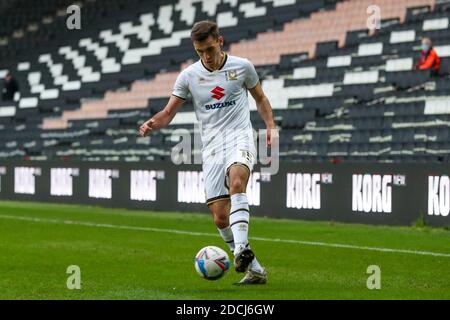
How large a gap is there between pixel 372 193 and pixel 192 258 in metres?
6.31

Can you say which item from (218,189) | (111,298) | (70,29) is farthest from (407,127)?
(70,29)

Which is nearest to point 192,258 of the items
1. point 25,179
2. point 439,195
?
point 439,195

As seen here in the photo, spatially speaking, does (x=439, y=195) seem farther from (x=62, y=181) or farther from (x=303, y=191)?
(x=62, y=181)

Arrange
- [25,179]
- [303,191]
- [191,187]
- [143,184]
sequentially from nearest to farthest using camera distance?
[303,191] → [191,187] → [143,184] → [25,179]

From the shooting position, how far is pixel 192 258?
11.9 m

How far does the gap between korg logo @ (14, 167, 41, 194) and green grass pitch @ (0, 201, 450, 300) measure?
6.97 metres

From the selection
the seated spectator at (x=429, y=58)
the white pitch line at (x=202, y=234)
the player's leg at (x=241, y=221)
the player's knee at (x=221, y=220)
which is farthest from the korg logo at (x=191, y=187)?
the player's leg at (x=241, y=221)

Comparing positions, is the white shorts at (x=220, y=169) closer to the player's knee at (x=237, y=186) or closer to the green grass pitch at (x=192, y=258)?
the player's knee at (x=237, y=186)

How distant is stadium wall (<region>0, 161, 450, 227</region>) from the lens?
16703 mm

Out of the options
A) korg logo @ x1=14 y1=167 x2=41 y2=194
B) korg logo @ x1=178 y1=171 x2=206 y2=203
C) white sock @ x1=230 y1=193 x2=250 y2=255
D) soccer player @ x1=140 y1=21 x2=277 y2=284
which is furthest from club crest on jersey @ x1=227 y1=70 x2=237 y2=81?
korg logo @ x1=14 y1=167 x2=41 y2=194

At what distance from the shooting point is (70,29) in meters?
38.2

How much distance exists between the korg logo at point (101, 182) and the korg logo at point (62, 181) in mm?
715

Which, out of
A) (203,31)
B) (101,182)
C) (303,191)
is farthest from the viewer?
(101,182)
